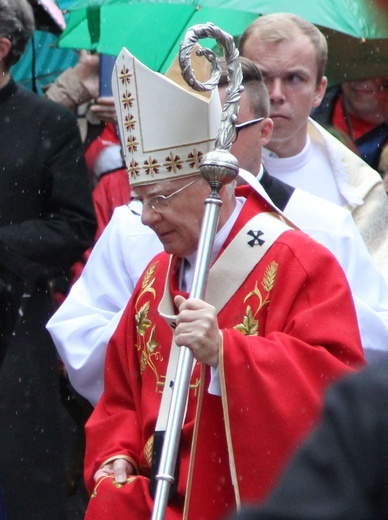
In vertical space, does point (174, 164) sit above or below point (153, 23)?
below

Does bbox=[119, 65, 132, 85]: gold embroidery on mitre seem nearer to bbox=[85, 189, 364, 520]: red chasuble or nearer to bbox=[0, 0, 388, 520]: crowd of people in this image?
bbox=[0, 0, 388, 520]: crowd of people

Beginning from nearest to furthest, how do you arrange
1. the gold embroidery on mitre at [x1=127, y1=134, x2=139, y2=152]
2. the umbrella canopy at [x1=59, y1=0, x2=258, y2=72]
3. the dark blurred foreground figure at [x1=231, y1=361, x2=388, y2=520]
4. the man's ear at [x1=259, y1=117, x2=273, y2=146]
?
the dark blurred foreground figure at [x1=231, y1=361, x2=388, y2=520] < the gold embroidery on mitre at [x1=127, y1=134, x2=139, y2=152] < the man's ear at [x1=259, y1=117, x2=273, y2=146] < the umbrella canopy at [x1=59, y1=0, x2=258, y2=72]

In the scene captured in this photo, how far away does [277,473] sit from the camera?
3.88 meters

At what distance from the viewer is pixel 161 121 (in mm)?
4387

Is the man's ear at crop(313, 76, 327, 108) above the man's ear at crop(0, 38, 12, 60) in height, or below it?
below

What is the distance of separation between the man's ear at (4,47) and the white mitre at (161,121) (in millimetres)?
1494

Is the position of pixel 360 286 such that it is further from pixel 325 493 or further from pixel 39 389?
pixel 325 493

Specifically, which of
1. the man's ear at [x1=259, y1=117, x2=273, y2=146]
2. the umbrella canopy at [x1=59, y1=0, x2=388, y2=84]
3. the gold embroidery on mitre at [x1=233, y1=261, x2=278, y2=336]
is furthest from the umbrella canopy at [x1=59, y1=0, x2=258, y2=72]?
the gold embroidery on mitre at [x1=233, y1=261, x2=278, y2=336]

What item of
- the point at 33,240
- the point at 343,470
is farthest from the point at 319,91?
the point at 343,470

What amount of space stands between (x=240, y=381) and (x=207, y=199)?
512 millimetres

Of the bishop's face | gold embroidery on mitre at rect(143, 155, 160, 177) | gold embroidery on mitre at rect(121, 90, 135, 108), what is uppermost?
gold embroidery on mitre at rect(121, 90, 135, 108)

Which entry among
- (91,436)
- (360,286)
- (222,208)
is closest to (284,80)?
(360,286)

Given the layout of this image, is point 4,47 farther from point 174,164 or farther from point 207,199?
point 207,199

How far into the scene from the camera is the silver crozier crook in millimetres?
3756
